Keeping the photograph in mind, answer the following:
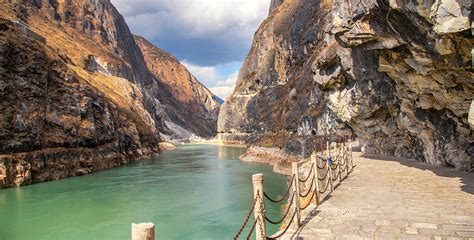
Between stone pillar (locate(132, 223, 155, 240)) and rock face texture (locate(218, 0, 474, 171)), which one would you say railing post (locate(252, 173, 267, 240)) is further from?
rock face texture (locate(218, 0, 474, 171))

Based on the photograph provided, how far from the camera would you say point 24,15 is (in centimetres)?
8269

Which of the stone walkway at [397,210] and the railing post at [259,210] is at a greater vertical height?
the railing post at [259,210]

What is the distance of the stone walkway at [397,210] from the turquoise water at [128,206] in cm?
522

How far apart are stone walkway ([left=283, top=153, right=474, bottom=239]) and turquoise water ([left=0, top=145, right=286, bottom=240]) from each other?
17.1 ft

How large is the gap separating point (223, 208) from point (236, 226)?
3.85m

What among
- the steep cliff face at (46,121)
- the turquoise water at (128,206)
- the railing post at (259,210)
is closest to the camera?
the railing post at (259,210)

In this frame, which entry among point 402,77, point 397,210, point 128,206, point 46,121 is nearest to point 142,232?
point 397,210

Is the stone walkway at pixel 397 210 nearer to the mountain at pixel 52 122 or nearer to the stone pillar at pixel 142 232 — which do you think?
the stone pillar at pixel 142 232

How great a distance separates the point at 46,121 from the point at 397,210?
3748 cm

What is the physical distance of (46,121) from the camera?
37.4 m

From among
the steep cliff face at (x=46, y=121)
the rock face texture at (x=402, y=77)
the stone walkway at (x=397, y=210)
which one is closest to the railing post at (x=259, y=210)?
the stone walkway at (x=397, y=210)

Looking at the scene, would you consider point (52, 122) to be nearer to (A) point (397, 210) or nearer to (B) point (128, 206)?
(B) point (128, 206)

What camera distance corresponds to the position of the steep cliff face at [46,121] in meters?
32.1

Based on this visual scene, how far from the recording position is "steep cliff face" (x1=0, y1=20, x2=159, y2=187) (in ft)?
105
